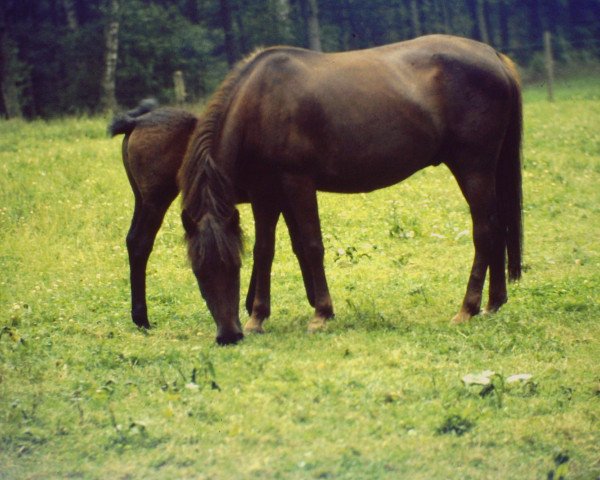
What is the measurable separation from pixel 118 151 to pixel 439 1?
2862cm

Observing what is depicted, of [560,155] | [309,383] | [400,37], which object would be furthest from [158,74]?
[309,383]

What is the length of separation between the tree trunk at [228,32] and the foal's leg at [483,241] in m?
29.0

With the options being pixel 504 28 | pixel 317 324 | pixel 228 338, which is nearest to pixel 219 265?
pixel 228 338

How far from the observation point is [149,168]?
7777 mm

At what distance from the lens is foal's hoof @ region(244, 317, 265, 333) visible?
7.55 metres

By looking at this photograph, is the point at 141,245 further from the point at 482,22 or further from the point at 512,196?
the point at 482,22

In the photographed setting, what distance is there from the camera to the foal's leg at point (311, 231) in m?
7.41

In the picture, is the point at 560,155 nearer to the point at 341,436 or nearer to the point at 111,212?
the point at 111,212

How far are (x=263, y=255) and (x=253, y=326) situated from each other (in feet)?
1.76

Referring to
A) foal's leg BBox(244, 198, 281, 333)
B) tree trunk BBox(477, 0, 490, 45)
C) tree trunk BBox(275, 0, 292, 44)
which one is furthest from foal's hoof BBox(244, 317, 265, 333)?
tree trunk BBox(477, 0, 490, 45)

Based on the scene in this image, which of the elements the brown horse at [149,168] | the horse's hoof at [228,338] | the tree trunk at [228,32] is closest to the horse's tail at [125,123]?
the brown horse at [149,168]

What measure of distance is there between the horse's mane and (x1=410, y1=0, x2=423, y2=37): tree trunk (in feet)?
109

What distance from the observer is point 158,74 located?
32594 mm

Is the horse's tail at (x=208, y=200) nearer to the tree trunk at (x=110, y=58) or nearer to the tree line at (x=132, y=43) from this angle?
the tree trunk at (x=110, y=58)
